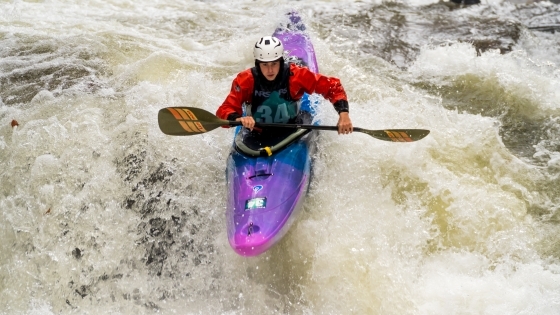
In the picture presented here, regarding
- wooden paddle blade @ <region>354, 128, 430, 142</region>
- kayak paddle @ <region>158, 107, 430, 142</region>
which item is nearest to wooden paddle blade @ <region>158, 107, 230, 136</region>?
kayak paddle @ <region>158, 107, 430, 142</region>

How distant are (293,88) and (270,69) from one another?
0.83 feet

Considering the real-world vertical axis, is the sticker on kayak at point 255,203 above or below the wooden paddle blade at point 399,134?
below

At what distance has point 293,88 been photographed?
371 cm

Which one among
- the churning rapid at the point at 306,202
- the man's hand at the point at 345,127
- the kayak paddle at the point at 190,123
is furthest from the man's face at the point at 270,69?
the churning rapid at the point at 306,202

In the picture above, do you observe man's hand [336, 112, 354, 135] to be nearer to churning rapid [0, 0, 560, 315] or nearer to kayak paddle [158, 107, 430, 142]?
kayak paddle [158, 107, 430, 142]

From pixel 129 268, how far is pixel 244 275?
33.3 inches

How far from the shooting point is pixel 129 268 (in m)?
3.45

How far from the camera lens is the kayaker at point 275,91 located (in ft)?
11.9

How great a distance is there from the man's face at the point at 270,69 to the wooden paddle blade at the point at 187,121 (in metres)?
0.50

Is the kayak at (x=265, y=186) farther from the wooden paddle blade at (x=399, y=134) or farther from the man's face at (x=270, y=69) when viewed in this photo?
the wooden paddle blade at (x=399, y=134)

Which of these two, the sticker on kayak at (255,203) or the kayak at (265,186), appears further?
the sticker on kayak at (255,203)

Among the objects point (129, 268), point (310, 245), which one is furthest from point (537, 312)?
point (129, 268)

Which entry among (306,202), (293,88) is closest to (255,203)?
(306,202)

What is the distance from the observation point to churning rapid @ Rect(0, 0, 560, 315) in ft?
A: 10.7
